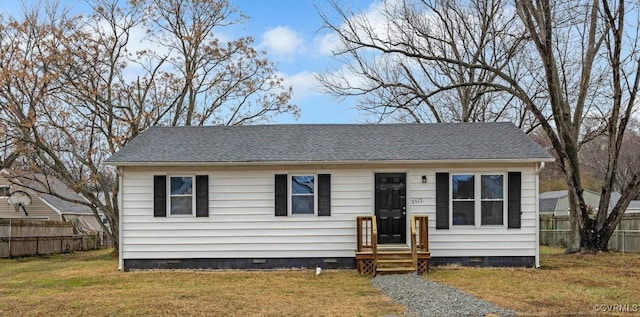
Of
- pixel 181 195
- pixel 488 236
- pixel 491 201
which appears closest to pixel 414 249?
pixel 488 236

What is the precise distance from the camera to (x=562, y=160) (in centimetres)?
1672

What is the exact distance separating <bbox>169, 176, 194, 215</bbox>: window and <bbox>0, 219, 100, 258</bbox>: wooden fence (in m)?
10.3

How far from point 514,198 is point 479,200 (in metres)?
0.74

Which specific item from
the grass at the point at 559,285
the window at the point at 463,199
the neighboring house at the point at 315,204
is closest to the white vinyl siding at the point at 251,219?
the neighboring house at the point at 315,204

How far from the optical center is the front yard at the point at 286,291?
794cm

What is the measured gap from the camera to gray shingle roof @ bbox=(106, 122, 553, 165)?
1297 centimetres

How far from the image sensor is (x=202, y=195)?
13234 millimetres

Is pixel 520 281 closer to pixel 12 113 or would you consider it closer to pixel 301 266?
pixel 301 266

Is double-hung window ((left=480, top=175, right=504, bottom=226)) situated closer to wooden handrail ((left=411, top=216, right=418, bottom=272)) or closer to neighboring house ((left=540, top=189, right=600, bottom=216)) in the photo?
wooden handrail ((left=411, top=216, right=418, bottom=272))

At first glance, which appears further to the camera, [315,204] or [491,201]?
[315,204]

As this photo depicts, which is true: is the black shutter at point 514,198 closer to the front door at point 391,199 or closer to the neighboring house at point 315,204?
the neighboring house at point 315,204

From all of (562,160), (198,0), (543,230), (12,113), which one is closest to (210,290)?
(562,160)

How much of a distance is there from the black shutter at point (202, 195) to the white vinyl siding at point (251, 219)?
9 cm

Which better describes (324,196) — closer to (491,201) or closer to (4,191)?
(491,201)
